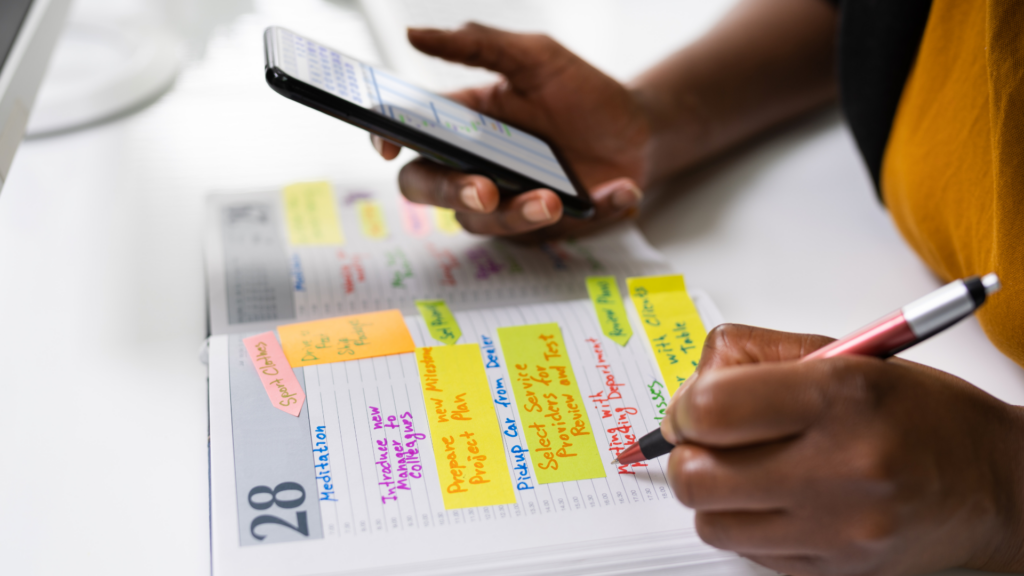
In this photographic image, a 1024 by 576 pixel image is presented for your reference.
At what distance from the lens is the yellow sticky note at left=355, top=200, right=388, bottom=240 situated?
55 cm

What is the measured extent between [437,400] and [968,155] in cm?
32

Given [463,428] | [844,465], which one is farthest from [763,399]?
[463,428]

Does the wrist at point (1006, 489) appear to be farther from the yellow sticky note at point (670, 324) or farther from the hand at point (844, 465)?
the yellow sticky note at point (670, 324)

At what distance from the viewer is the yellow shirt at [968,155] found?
369 mm

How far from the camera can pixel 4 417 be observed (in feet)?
1.25

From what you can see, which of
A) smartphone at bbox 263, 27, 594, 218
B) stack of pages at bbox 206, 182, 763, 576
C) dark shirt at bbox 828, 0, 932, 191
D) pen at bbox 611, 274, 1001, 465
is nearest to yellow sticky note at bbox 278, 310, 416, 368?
stack of pages at bbox 206, 182, 763, 576

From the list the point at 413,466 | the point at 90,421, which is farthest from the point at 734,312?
the point at 90,421

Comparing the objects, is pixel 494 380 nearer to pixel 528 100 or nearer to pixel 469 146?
pixel 469 146

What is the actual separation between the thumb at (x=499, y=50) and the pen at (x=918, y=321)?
0.35 m

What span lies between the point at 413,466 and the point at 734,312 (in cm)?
24

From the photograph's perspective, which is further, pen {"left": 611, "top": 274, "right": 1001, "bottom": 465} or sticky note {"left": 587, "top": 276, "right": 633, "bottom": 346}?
sticky note {"left": 587, "top": 276, "right": 633, "bottom": 346}

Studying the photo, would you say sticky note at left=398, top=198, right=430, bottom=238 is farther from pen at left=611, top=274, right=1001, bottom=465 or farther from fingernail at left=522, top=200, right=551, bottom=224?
pen at left=611, top=274, right=1001, bottom=465

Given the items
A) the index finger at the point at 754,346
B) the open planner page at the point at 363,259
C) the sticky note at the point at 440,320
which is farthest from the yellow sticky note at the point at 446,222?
the index finger at the point at 754,346

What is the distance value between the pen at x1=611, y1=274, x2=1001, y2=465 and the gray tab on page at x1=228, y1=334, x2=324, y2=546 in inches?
8.5
